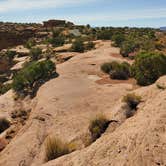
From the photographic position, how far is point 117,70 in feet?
77.7

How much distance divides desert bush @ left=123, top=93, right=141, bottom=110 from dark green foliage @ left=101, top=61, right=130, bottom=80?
8586 millimetres

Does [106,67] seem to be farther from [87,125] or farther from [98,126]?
[98,126]

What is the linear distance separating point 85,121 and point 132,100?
215 centimetres

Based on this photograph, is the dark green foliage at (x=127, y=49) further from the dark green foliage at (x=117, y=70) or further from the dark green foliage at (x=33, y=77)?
the dark green foliage at (x=33, y=77)

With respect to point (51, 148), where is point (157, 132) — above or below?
above

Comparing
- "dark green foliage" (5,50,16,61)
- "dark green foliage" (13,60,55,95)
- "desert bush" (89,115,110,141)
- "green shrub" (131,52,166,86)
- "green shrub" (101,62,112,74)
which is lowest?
"dark green foliage" (5,50,16,61)

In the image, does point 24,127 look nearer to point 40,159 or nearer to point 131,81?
point 40,159

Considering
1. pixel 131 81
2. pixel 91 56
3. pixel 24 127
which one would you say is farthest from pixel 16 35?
pixel 24 127

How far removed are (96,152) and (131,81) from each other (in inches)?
494

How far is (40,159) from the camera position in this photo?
40.5 ft

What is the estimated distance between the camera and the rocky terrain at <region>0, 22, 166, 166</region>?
30.4 ft

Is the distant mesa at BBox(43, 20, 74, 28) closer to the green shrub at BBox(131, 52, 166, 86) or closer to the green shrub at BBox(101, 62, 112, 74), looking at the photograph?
the green shrub at BBox(101, 62, 112, 74)

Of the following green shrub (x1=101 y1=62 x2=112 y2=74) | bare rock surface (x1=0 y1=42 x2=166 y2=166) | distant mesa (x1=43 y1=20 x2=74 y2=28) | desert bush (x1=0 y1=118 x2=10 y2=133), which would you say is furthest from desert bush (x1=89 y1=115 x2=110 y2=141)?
distant mesa (x1=43 y1=20 x2=74 y2=28)

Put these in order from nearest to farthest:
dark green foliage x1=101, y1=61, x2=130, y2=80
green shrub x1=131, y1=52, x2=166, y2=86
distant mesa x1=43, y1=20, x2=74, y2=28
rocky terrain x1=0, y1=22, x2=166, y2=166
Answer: rocky terrain x1=0, y1=22, x2=166, y2=166 → green shrub x1=131, y1=52, x2=166, y2=86 → dark green foliage x1=101, y1=61, x2=130, y2=80 → distant mesa x1=43, y1=20, x2=74, y2=28
